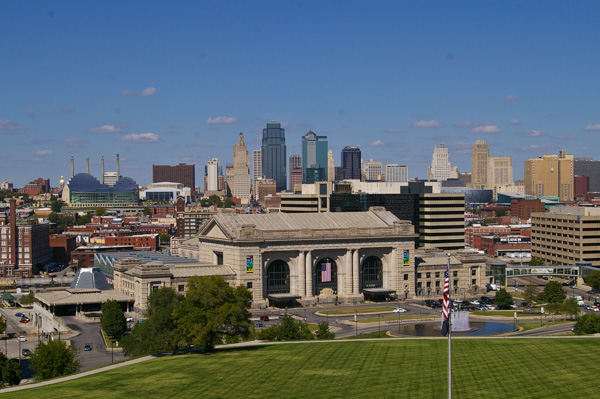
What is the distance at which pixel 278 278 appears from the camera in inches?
5679

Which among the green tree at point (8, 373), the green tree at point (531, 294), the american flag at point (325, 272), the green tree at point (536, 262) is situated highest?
the american flag at point (325, 272)

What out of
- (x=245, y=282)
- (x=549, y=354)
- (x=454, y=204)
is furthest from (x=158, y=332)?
(x=454, y=204)

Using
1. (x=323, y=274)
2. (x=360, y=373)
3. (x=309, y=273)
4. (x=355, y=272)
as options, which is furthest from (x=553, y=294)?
(x=360, y=373)

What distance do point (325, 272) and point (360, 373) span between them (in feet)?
241

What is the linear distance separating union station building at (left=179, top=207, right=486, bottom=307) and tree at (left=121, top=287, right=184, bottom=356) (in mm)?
52201

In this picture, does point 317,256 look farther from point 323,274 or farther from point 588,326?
point 588,326

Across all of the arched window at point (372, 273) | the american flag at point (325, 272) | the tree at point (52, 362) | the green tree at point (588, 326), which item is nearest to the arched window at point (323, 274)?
the american flag at point (325, 272)

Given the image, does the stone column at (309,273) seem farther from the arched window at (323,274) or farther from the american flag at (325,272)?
the american flag at (325,272)

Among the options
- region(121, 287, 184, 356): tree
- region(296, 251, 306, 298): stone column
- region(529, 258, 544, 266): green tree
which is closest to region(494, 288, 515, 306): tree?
region(296, 251, 306, 298): stone column

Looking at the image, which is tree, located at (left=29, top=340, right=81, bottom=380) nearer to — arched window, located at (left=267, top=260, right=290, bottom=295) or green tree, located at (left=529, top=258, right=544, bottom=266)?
arched window, located at (left=267, top=260, right=290, bottom=295)

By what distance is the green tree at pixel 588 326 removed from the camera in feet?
319

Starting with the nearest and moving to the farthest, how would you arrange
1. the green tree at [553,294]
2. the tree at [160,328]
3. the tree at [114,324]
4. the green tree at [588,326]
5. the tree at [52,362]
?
the tree at [52,362], the tree at [160,328], the green tree at [588,326], the tree at [114,324], the green tree at [553,294]

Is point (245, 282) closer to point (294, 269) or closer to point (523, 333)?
point (294, 269)

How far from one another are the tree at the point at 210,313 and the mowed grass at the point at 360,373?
177 cm
